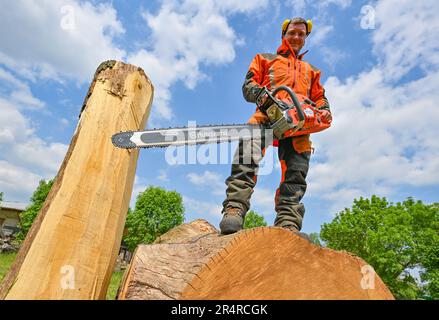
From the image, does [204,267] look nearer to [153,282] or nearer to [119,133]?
[153,282]

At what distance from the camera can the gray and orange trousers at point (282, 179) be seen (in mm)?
2248

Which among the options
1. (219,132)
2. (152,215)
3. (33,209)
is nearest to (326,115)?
(219,132)

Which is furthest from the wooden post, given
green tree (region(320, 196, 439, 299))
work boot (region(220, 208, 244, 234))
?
green tree (region(320, 196, 439, 299))

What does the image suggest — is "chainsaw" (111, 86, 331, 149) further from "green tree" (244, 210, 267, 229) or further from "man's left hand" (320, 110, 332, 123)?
"green tree" (244, 210, 267, 229)

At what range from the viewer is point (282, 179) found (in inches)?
103

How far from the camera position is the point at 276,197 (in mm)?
2578

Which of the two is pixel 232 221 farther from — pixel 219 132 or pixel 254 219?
pixel 254 219

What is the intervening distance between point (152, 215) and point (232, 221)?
72.2 feet

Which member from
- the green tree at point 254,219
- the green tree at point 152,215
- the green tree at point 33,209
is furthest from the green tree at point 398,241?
the green tree at point 33,209

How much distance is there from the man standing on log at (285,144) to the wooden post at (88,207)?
79 centimetres

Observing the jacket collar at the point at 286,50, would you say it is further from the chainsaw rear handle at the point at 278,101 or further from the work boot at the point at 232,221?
the work boot at the point at 232,221

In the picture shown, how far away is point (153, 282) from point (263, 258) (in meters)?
0.55
